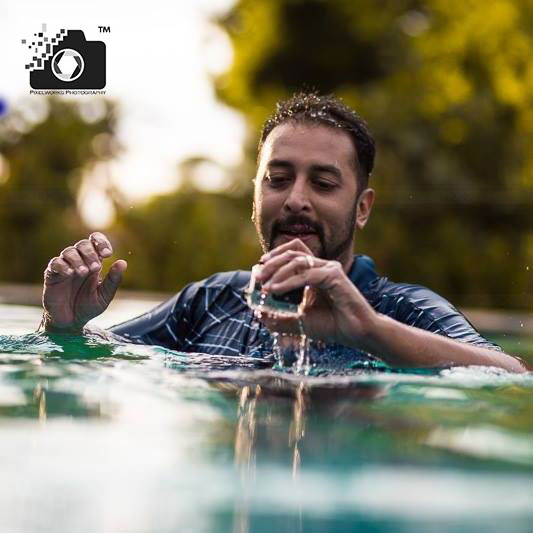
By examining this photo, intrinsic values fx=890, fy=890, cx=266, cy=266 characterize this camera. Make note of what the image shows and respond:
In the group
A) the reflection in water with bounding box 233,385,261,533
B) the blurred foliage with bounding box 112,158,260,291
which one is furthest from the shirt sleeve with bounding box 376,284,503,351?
the blurred foliage with bounding box 112,158,260,291

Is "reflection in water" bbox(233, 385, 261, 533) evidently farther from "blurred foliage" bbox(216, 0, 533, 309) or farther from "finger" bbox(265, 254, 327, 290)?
"blurred foliage" bbox(216, 0, 533, 309)

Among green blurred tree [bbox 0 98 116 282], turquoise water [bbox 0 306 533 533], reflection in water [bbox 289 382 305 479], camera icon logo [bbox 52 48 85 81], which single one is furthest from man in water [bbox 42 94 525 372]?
green blurred tree [bbox 0 98 116 282]

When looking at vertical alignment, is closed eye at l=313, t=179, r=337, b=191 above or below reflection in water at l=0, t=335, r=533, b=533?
above

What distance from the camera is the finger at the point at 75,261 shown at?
110 inches

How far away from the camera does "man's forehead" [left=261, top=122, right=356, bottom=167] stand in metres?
3.03

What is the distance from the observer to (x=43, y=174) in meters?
16.1

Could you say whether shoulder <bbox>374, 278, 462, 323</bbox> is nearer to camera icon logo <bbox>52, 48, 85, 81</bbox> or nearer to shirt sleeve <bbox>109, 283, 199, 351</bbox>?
shirt sleeve <bbox>109, 283, 199, 351</bbox>

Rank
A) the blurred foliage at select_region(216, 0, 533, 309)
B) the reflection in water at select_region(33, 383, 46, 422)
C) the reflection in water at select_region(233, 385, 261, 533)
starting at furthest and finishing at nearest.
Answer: the blurred foliage at select_region(216, 0, 533, 309) → the reflection in water at select_region(33, 383, 46, 422) → the reflection in water at select_region(233, 385, 261, 533)

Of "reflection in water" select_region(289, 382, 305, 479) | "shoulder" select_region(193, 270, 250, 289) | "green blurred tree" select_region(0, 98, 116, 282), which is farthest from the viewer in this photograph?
"green blurred tree" select_region(0, 98, 116, 282)

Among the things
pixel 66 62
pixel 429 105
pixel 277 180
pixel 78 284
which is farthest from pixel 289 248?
pixel 429 105

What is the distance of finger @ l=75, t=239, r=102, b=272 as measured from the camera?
281 centimetres

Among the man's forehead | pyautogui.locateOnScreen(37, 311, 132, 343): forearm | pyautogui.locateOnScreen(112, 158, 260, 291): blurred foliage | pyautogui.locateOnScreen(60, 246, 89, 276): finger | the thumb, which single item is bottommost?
pyautogui.locateOnScreen(112, 158, 260, 291): blurred foliage

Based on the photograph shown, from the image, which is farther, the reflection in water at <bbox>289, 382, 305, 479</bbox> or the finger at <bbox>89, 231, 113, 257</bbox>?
the finger at <bbox>89, 231, 113, 257</bbox>

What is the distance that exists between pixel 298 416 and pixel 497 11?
1336cm
